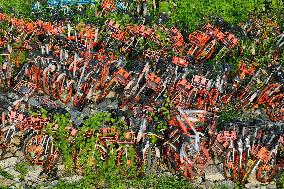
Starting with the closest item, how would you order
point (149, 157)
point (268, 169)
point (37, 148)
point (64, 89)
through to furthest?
point (149, 157) < point (268, 169) < point (37, 148) < point (64, 89)

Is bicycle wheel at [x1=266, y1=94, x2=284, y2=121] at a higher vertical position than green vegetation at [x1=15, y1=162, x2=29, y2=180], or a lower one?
higher

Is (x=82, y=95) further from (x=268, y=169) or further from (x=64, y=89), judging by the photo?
(x=268, y=169)

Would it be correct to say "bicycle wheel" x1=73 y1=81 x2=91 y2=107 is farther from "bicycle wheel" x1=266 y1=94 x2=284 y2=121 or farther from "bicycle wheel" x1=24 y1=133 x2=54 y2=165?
"bicycle wheel" x1=266 y1=94 x2=284 y2=121

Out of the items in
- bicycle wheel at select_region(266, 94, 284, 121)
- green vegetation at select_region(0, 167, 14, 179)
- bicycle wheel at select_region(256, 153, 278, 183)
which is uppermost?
bicycle wheel at select_region(266, 94, 284, 121)

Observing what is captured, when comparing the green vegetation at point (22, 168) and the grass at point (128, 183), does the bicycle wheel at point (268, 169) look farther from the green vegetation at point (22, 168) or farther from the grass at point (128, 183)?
the green vegetation at point (22, 168)

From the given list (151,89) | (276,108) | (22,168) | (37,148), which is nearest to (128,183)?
(37,148)

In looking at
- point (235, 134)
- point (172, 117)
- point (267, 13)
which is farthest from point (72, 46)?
point (267, 13)

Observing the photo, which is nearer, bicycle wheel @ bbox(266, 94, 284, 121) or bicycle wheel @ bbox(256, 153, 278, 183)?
bicycle wheel @ bbox(256, 153, 278, 183)

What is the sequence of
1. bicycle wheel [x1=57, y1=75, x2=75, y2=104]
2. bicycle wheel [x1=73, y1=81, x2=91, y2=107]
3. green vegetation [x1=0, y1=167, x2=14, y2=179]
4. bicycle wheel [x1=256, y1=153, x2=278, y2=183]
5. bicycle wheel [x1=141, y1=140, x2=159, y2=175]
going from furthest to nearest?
bicycle wheel [x1=57, y1=75, x2=75, y2=104]
bicycle wheel [x1=73, y1=81, x2=91, y2=107]
green vegetation [x1=0, y1=167, x2=14, y2=179]
bicycle wheel [x1=256, y1=153, x2=278, y2=183]
bicycle wheel [x1=141, y1=140, x2=159, y2=175]

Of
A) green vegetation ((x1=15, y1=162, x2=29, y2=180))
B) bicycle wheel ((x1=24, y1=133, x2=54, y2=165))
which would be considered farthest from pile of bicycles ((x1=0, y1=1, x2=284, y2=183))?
green vegetation ((x1=15, y1=162, x2=29, y2=180))

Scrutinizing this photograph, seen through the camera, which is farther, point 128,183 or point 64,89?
point 64,89

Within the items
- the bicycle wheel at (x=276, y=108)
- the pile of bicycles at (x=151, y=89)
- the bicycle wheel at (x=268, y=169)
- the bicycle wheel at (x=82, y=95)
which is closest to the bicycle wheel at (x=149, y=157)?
the pile of bicycles at (x=151, y=89)

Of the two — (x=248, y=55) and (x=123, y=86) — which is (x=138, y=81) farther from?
(x=248, y=55)

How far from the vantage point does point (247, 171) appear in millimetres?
9508
